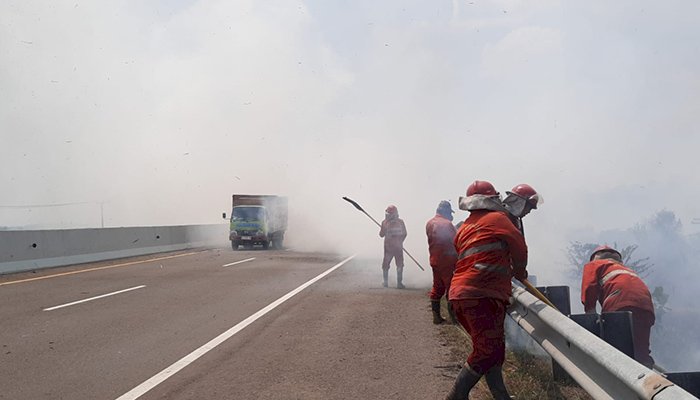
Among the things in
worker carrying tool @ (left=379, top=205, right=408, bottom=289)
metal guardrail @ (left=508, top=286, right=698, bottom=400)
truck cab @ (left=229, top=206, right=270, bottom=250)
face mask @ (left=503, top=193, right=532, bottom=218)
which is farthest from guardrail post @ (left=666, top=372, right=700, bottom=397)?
truck cab @ (left=229, top=206, right=270, bottom=250)

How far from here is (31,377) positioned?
5.77 metres

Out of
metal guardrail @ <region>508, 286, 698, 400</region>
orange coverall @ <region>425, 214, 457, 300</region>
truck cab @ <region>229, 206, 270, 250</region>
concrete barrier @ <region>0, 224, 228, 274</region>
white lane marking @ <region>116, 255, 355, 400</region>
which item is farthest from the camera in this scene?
truck cab @ <region>229, 206, 270, 250</region>

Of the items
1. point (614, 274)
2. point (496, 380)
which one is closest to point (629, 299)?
point (614, 274)

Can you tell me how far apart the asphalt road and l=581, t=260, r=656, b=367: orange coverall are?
179 centimetres

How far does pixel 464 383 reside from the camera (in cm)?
440

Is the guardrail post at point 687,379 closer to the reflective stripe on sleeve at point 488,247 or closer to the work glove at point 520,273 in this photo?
the work glove at point 520,273

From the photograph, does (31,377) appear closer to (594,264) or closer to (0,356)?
(0,356)

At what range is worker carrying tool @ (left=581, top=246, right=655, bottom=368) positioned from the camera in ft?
18.2

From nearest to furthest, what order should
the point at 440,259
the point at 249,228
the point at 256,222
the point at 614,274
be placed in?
1. the point at 614,274
2. the point at 440,259
3. the point at 249,228
4. the point at 256,222

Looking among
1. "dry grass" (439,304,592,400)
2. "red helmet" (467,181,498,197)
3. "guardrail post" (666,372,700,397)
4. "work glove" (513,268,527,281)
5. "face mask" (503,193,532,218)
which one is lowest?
"dry grass" (439,304,592,400)

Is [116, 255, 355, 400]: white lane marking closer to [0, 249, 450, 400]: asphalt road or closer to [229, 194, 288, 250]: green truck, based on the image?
[0, 249, 450, 400]: asphalt road

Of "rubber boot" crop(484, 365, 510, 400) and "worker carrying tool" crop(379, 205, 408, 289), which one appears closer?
"rubber boot" crop(484, 365, 510, 400)

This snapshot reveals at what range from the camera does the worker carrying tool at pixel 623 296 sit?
5.56 m

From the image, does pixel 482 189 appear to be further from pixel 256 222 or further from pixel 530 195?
pixel 256 222
